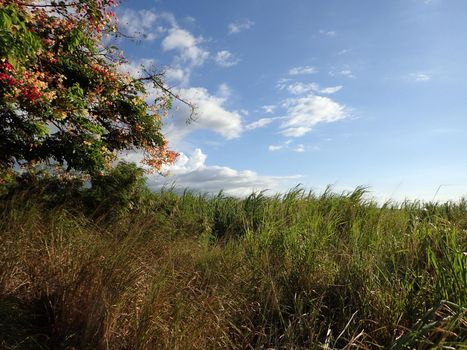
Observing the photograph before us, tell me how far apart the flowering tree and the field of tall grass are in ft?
5.67

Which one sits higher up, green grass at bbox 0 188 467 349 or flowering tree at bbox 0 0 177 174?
flowering tree at bbox 0 0 177 174

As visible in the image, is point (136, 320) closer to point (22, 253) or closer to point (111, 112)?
point (22, 253)

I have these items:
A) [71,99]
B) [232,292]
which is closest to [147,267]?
[232,292]

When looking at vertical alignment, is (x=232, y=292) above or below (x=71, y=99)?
below

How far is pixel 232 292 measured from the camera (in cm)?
428

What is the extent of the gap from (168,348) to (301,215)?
4.46 m

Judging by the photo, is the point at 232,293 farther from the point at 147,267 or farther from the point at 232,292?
the point at 147,267

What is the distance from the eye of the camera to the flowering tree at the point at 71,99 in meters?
6.20

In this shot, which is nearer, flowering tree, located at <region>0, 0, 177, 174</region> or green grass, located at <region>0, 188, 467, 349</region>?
green grass, located at <region>0, 188, 467, 349</region>

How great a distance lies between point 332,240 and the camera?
18.0 feet

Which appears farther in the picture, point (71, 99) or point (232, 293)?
point (71, 99)

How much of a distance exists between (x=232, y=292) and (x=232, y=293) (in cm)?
1

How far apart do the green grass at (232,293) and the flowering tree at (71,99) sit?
1736 millimetres

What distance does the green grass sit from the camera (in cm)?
321
